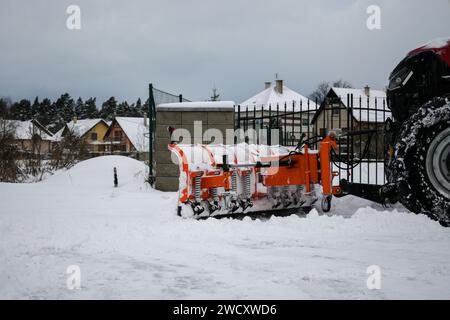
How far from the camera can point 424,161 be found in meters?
4.43

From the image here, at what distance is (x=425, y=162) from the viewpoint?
443cm

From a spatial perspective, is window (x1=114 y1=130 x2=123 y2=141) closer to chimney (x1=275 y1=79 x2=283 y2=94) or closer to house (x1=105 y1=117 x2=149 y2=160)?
house (x1=105 y1=117 x2=149 y2=160)

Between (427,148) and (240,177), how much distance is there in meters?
2.54

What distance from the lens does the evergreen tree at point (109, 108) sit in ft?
282

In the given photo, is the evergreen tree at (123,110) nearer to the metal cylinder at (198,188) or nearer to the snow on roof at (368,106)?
the snow on roof at (368,106)

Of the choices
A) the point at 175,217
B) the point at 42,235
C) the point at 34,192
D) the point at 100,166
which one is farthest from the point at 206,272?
the point at 100,166

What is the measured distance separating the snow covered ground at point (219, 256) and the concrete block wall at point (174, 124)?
3.16 meters

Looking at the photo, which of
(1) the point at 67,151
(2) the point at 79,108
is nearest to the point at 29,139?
(1) the point at 67,151

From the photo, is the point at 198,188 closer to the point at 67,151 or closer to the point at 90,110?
the point at 67,151

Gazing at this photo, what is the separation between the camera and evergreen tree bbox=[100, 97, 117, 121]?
8594cm

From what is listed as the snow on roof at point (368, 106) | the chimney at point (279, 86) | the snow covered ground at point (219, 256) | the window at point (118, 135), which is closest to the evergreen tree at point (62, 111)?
the window at point (118, 135)

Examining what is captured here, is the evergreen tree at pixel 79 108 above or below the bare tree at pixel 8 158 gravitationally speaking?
above

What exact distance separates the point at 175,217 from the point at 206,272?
109 inches
